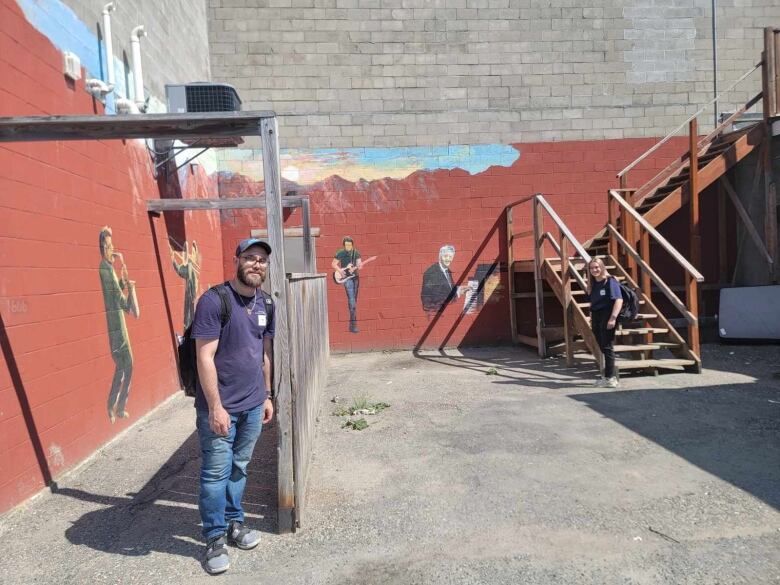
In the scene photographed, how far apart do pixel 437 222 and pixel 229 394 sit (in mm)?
7300

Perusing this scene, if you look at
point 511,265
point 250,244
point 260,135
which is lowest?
point 511,265

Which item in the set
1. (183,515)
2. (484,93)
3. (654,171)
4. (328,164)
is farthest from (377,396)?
(654,171)

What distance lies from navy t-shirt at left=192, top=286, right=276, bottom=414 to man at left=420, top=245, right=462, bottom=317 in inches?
273

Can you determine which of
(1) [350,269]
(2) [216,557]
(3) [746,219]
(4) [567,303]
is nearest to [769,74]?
(3) [746,219]

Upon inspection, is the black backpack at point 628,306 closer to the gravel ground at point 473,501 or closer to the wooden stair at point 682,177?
the gravel ground at point 473,501

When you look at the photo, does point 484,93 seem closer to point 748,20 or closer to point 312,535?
point 748,20

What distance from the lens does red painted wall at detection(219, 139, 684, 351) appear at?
382 inches

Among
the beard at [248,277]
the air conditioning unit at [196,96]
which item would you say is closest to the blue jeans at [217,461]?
the beard at [248,277]

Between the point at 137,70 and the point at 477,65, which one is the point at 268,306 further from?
the point at 477,65

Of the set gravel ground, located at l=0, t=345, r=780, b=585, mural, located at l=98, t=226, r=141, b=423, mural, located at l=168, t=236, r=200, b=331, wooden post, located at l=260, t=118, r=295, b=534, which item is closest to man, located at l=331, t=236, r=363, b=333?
→ mural, located at l=168, t=236, r=200, b=331

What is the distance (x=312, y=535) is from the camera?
128 inches

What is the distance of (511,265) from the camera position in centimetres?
988

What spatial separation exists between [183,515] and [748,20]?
12285 mm

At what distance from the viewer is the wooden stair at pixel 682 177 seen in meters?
8.62
